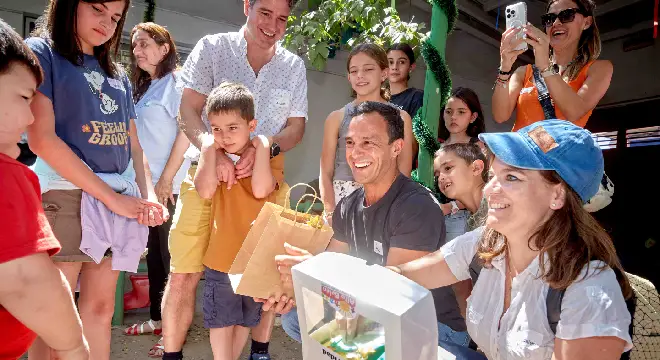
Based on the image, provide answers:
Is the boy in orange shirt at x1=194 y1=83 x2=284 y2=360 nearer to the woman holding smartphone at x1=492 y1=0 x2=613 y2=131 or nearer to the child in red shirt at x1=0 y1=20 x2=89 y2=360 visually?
the child in red shirt at x1=0 y1=20 x2=89 y2=360

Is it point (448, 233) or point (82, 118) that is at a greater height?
point (82, 118)

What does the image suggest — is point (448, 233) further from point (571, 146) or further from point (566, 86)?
point (571, 146)

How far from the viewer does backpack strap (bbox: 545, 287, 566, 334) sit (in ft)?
4.37

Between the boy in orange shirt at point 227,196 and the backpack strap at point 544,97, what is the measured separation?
4.68 ft

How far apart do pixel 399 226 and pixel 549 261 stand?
0.64 metres

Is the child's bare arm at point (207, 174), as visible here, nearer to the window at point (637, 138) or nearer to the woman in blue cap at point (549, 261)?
the woman in blue cap at point (549, 261)

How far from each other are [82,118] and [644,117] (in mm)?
7638

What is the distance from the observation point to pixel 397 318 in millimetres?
1027

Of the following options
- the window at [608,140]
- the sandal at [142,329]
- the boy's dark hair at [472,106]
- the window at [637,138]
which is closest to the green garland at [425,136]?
the boy's dark hair at [472,106]

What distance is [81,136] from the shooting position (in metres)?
1.90

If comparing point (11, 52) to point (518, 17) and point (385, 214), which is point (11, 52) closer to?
point (385, 214)

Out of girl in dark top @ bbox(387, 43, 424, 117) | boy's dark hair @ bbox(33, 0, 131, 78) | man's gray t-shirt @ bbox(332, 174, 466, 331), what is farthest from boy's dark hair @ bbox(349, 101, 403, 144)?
girl in dark top @ bbox(387, 43, 424, 117)

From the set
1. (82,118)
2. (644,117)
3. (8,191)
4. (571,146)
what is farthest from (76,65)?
(644,117)

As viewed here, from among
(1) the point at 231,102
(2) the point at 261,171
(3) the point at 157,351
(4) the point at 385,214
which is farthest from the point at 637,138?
(3) the point at 157,351
